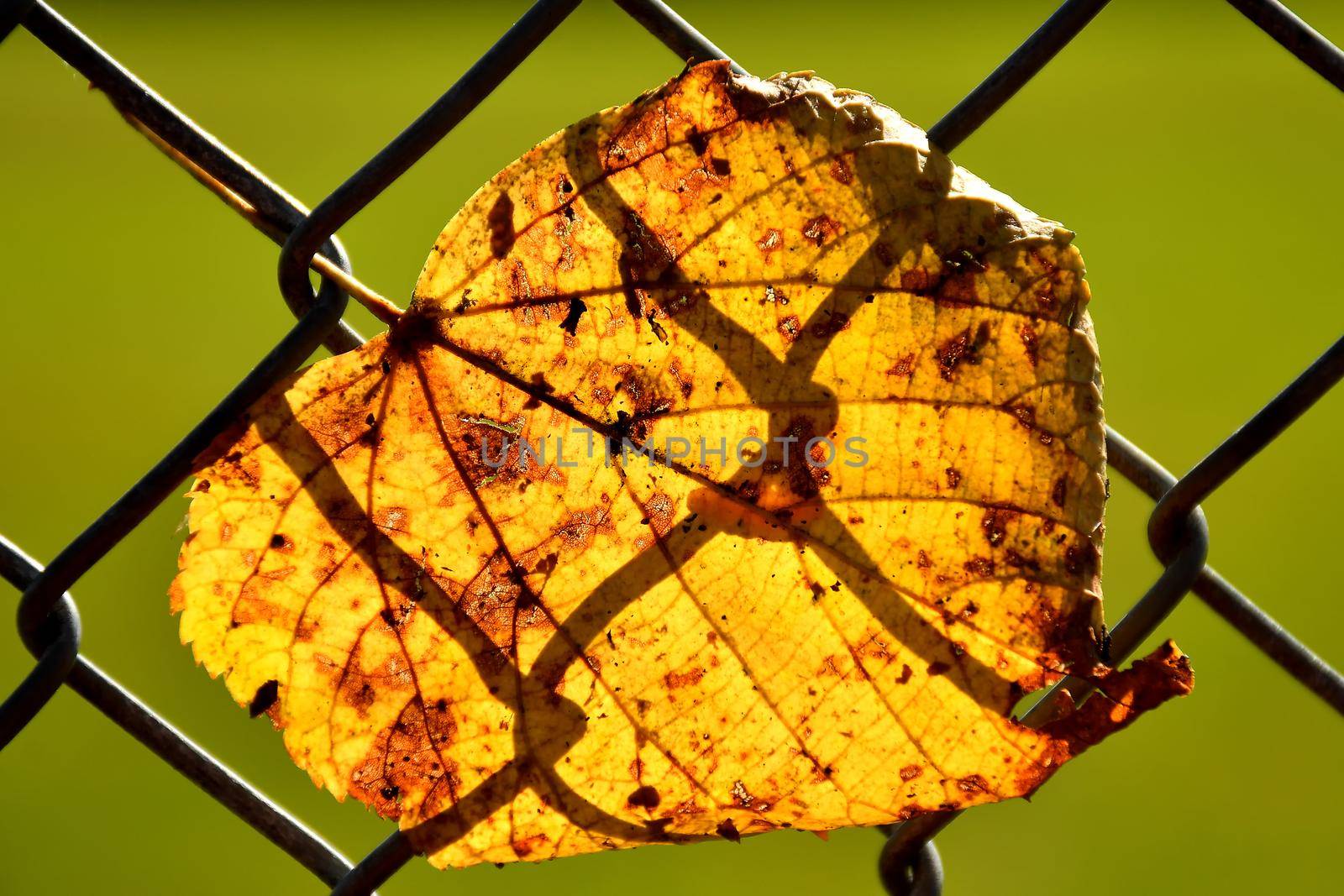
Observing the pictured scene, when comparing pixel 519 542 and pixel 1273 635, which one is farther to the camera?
pixel 1273 635

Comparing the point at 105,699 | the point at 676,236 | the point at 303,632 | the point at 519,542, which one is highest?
the point at 676,236

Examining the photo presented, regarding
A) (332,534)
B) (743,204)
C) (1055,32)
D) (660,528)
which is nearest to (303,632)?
(332,534)

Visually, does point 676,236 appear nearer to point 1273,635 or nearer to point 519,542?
point 519,542

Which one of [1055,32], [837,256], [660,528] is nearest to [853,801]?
[660,528]

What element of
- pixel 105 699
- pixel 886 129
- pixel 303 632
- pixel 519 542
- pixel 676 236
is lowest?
pixel 105 699

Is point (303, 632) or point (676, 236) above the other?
point (676, 236)

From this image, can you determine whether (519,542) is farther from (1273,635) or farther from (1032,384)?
(1273,635)
